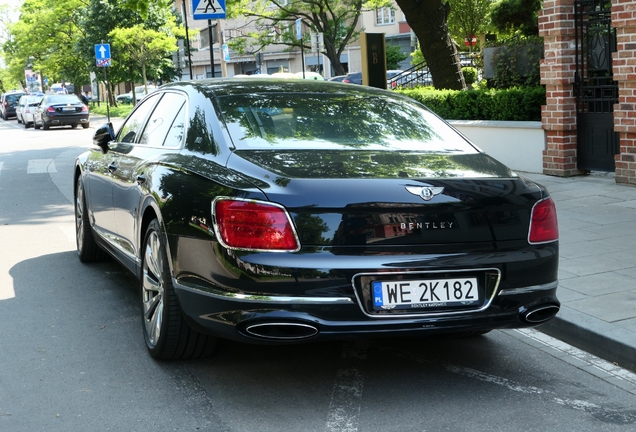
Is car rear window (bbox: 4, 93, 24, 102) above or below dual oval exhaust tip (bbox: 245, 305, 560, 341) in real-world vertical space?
above

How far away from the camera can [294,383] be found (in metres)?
4.60

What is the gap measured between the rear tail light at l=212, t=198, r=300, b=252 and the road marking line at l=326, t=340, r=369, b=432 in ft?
2.54

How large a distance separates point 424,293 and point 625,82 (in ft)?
25.7

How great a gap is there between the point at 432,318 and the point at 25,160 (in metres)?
18.7

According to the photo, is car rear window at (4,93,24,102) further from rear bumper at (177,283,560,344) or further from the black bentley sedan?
rear bumper at (177,283,560,344)

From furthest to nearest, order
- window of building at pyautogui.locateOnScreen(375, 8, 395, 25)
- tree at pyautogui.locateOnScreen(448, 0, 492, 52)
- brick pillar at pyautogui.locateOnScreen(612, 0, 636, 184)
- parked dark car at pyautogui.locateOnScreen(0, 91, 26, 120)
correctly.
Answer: window of building at pyautogui.locateOnScreen(375, 8, 395, 25)
parked dark car at pyautogui.locateOnScreen(0, 91, 26, 120)
tree at pyautogui.locateOnScreen(448, 0, 492, 52)
brick pillar at pyautogui.locateOnScreen(612, 0, 636, 184)

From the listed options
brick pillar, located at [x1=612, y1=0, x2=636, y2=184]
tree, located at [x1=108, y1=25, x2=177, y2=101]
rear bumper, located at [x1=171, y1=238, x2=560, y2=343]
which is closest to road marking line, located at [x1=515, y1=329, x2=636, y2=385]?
rear bumper, located at [x1=171, y1=238, x2=560, y2=343]

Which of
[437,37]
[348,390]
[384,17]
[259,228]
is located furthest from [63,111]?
[384,17]

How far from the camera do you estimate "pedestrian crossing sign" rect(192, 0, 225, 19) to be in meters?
14.8

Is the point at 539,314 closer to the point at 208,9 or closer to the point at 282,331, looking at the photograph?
the point at 282,331

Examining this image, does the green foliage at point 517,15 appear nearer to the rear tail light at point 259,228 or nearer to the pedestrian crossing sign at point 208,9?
the pedestrian crossing sign at point 208,9

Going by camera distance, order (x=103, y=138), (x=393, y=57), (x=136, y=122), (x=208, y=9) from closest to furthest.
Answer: (x=136, y=122) → (x=103, y=138) → (x=208, y=9) → (x=393, y=57)

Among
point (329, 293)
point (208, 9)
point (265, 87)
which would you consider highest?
point (208, 9)

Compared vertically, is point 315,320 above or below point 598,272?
above
